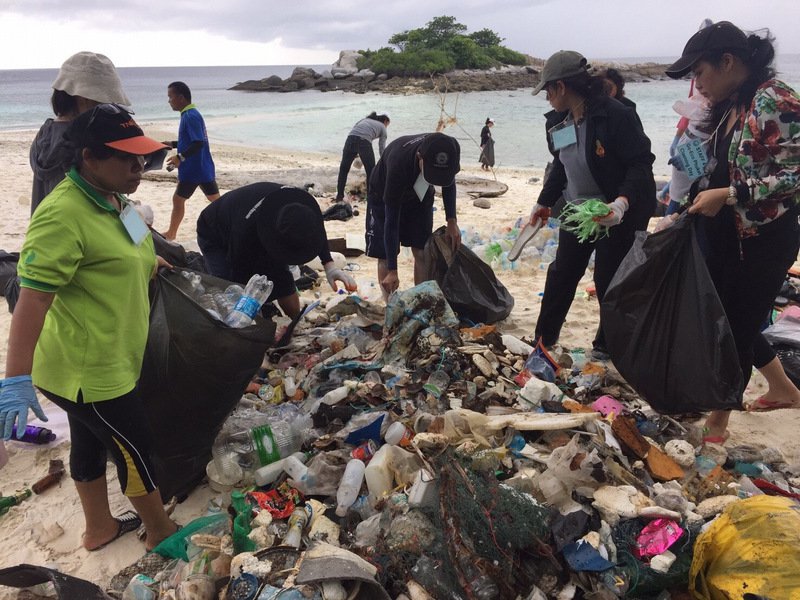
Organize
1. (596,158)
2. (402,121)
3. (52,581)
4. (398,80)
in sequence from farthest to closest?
(398,80) < (402,121) < (596,158) < (52,581)

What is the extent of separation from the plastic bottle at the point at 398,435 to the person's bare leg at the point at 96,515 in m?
1.17

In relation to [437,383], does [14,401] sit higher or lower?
higher

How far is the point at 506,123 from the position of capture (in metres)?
23.2

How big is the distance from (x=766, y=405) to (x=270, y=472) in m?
2.68

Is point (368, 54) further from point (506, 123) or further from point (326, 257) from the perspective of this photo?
point (326, 257)

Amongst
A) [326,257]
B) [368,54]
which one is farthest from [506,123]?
[368,54]

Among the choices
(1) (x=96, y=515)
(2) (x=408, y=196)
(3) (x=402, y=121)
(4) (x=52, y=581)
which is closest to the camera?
(4) (x=52, y=581)

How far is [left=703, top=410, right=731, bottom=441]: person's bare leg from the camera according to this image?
2.76 metres

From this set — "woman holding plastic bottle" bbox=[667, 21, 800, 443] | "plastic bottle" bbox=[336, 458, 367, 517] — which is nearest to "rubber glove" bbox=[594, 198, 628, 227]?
"woman holding plastic bottle" bbox=[667, 21, 800, 443]

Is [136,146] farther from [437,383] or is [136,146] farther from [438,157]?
[438,157]

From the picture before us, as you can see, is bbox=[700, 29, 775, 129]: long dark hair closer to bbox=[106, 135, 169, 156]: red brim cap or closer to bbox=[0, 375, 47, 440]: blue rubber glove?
bbox=[106, 135, 169, 156]: red brim cap

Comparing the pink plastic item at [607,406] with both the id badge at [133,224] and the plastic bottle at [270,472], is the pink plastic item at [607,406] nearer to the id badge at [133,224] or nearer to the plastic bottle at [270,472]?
the plastic bottle at [270,472]

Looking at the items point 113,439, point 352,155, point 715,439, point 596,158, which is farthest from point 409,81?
point 113,439

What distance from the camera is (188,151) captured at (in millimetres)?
5645
